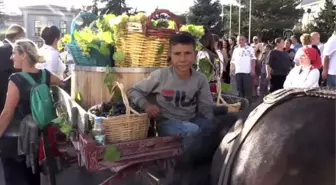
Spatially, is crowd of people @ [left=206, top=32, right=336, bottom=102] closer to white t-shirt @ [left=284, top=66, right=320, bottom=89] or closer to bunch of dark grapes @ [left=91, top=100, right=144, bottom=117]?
white t-shirt @ [left=284, top=66, right=320, bottom=89]

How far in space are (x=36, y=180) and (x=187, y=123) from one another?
1.82 m

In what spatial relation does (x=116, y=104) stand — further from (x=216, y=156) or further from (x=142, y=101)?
(x=216, y=156)

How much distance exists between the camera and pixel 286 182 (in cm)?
152

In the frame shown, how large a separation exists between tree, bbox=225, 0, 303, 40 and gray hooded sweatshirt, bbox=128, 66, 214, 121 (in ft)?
122

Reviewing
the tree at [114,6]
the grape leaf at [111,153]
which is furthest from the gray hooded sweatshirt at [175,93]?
the tree at [114,6]

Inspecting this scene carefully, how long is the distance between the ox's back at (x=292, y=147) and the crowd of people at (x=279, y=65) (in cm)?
307

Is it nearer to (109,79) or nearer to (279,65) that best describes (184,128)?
(109,79)

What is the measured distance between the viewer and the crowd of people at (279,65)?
5758 mm

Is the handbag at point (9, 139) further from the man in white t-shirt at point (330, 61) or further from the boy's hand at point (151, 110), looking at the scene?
the man in white t-shirt at point (330, 61)

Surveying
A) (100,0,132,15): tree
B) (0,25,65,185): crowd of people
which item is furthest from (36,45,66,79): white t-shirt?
(100,0,132,15): tree

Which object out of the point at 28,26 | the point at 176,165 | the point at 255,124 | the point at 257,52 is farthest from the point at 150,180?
the point at 28,26

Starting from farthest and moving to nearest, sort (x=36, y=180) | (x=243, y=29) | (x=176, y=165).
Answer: (x=243, y=29), (x=36, y=180), (x=176, y=165)

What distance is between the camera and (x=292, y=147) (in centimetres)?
152

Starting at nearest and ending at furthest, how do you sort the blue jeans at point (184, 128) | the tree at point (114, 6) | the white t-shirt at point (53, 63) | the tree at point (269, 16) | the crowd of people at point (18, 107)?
the blue jeans at point (184, 128) < the crowd of people at point (18, 107) < the white t-shirt at point (53, 63) < the tree at point (114, 6) < the tree at point (269, 16)
